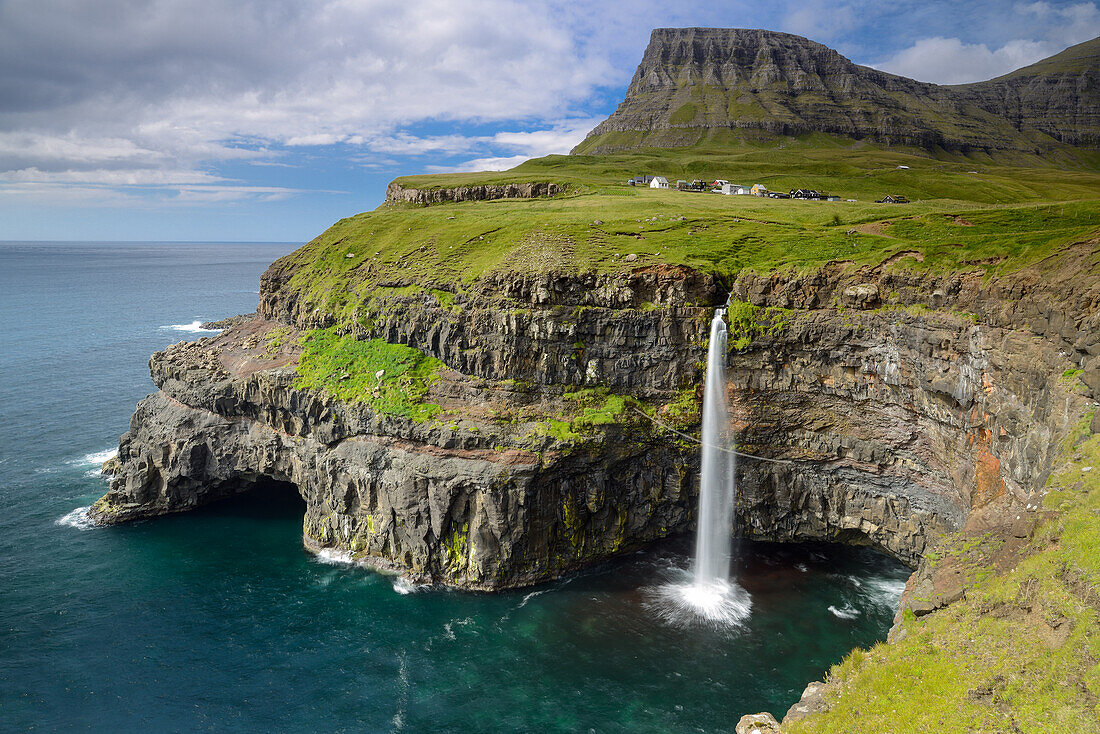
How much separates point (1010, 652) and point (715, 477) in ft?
91.1

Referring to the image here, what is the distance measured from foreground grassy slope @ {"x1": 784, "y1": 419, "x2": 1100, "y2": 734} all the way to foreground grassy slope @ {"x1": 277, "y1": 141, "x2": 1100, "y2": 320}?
2036 centimetres

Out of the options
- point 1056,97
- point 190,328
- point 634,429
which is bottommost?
point 634,429

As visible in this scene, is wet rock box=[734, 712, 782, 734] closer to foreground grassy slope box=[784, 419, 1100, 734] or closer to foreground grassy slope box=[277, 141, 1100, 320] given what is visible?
foreground grassy slope box=[784, 419, 1100, 734]

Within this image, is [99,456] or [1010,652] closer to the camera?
[1010,652]

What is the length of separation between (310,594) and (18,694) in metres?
16.3

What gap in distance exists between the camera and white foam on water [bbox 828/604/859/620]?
39.8m

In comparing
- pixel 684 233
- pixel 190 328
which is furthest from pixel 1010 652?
pixel 190 328

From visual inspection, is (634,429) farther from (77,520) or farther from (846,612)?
(77,520)

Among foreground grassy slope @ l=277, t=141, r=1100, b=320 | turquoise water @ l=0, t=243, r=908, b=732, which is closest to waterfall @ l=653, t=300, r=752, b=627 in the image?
turquoise water @ l=0, t=243, r=908, b=732

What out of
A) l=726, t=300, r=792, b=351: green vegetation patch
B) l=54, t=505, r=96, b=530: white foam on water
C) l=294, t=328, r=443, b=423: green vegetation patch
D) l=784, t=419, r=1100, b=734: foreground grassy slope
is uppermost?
l=726, t=300, r=792, b=351: green vegetation patch

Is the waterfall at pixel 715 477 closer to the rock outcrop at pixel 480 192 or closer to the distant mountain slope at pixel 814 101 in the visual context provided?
the rock outcrop at pixel 480 192

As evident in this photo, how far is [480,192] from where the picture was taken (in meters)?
87.2

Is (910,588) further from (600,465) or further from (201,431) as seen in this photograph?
(201,431)

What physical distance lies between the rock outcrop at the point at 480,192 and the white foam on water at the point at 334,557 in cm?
5531
